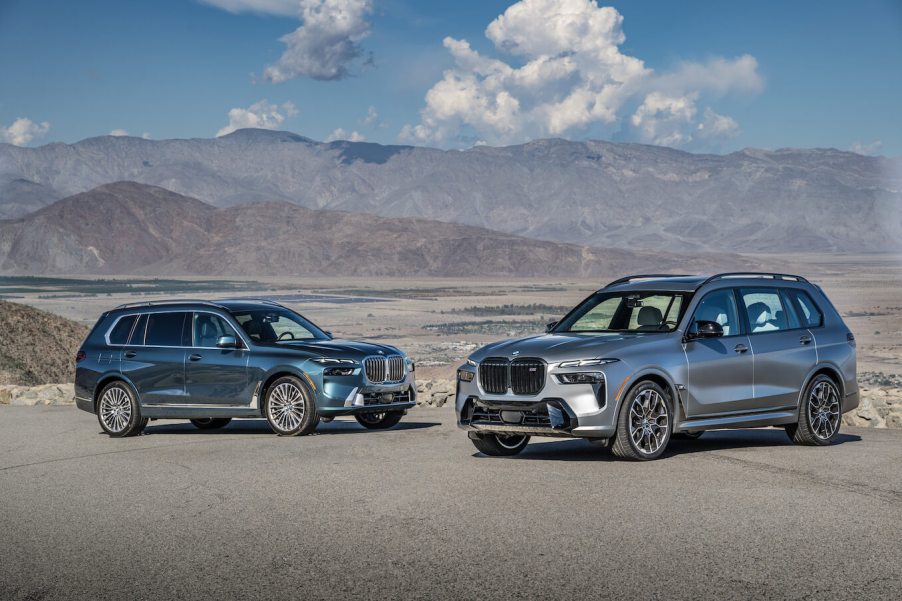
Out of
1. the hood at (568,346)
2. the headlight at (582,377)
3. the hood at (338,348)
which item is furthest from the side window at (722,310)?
the hood at (338,348)

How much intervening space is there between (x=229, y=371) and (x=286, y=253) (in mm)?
172562

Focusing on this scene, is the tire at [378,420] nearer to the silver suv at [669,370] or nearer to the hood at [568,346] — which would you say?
the silver suv at [669,370]

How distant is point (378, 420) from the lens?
53.6 ft

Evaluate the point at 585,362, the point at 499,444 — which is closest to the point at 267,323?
the point at 499,444

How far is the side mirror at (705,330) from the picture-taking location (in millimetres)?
11820

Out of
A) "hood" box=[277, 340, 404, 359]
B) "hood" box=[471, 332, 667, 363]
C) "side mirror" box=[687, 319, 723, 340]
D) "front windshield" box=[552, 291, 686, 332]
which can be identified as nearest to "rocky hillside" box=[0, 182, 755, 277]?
"hood" box=[277, 340, 404, 359]

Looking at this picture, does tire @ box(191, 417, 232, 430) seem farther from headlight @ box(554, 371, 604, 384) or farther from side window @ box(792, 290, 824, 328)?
side window @ box(792, 290, 824, 328)

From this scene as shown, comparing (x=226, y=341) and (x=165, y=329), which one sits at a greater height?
(x=165, y=329)

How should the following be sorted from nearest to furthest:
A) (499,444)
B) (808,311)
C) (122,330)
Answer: (499,444), (808,311), (122,330)

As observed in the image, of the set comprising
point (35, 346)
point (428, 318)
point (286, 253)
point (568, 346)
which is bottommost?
point (568, 346)

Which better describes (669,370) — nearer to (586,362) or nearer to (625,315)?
(586,362)

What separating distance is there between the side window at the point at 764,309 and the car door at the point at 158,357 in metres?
7.37

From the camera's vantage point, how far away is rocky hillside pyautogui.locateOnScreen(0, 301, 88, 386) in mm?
35938

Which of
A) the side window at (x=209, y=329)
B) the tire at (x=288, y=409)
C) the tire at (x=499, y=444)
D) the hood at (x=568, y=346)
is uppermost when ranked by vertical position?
the side window at (x=209, y=329)
